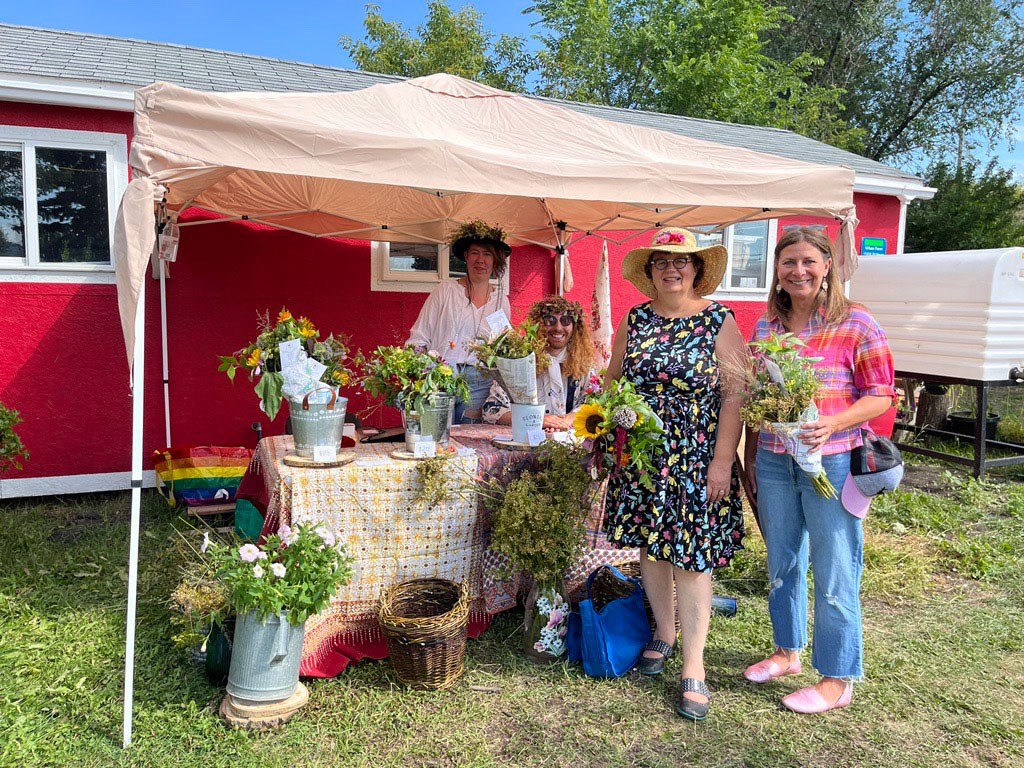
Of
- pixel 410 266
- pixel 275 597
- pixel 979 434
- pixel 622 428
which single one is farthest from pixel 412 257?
pixel 979 434

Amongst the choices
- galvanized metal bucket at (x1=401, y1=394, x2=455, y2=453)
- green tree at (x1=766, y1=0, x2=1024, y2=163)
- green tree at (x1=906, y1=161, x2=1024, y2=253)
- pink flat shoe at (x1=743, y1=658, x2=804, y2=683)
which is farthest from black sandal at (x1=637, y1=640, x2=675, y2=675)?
green tree at (x1=766, y1=0, x2=1024, y2=163)

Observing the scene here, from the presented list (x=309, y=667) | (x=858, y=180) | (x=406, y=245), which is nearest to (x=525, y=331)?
(x=309, y=667)

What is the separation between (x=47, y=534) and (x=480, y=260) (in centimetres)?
335

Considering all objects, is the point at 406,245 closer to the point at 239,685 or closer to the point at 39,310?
the point at 39,310

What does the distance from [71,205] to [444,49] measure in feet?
52.1

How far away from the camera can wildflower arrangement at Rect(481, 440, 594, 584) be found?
115 inches

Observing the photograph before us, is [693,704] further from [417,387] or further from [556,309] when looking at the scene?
[556,309]

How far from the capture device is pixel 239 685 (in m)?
2.60

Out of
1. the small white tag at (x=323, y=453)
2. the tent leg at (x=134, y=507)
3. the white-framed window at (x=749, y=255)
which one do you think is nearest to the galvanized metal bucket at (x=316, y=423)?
the small white tag at (x=323, y=453)

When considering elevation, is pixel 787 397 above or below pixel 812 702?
above

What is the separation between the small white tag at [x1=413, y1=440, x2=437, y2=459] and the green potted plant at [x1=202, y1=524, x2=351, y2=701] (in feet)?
1.80

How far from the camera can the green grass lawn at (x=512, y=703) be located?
8.23ft

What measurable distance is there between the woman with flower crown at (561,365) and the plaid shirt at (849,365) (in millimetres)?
1345

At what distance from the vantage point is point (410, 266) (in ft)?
20.6
